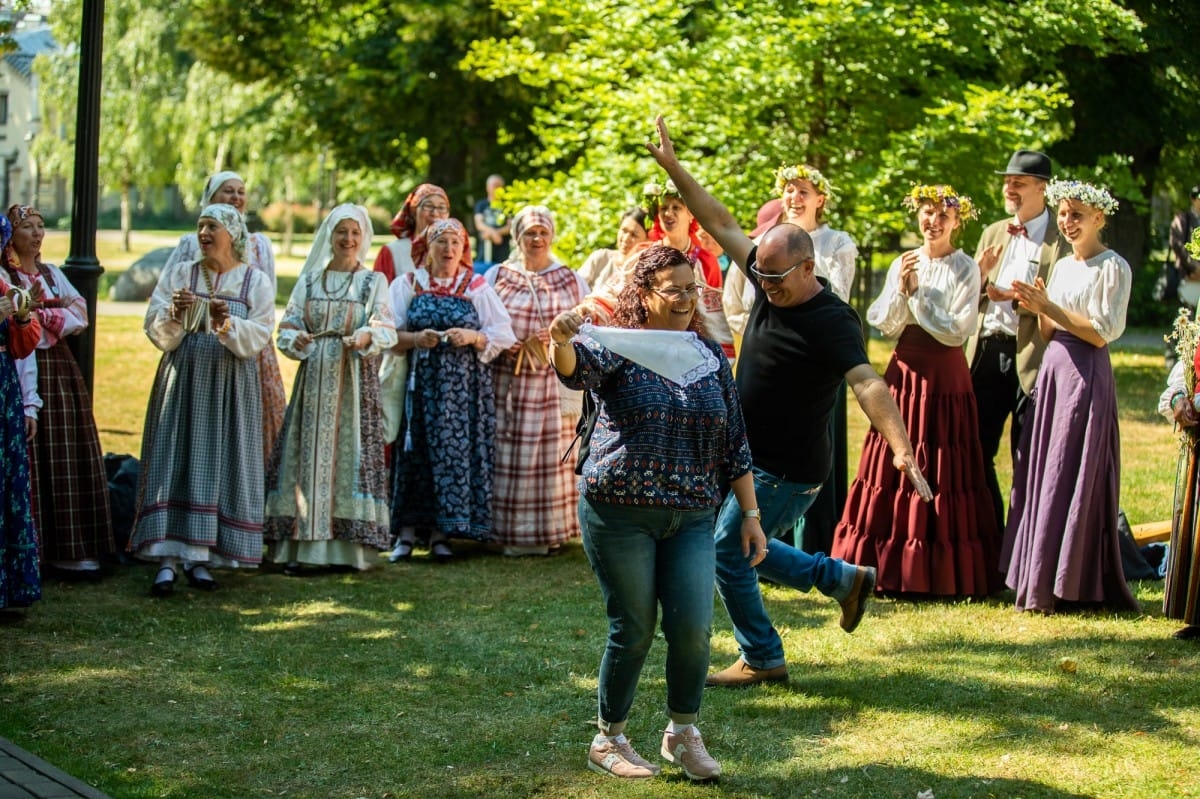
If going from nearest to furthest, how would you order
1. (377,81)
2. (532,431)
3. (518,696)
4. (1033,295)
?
(518,696), (1033,295), (532,431), (377,81)

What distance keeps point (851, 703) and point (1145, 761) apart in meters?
1.18

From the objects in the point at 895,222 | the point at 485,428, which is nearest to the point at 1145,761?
the point at 485,428

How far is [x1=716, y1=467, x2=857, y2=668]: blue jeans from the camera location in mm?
6027

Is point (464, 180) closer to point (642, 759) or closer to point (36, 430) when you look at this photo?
point (36, 430)

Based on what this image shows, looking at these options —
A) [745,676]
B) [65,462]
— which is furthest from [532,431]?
[745,676]

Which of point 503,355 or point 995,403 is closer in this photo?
point 995,403

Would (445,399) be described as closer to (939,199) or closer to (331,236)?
(331,236)

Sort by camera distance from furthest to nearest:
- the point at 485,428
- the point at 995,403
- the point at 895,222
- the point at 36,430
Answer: the point at 895,222 → the point at 485,428 → the point at 995,403 → the point at 36,430

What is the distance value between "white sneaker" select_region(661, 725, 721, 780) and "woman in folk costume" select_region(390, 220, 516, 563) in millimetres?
3986

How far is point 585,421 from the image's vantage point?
207 inches

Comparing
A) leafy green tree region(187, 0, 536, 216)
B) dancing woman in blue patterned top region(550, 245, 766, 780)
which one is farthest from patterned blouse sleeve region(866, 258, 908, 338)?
leafy green tree region(187, 0, 536, 216)

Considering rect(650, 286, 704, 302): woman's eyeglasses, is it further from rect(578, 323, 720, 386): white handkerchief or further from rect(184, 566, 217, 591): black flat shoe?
rect(184, 566, 217, 591): black flat shoe

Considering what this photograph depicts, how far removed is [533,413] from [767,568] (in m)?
3.36

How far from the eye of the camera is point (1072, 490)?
755 centimetres
